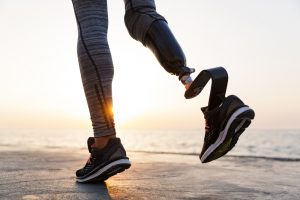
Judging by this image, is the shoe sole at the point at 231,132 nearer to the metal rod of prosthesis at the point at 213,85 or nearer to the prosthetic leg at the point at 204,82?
the prosthetic leg at the point at 204,82

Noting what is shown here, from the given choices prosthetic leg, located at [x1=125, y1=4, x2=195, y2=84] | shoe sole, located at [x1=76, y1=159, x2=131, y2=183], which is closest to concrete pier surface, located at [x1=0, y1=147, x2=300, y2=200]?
shoe sole, located at [x1=76, y1=159, x2=131, y2=183]

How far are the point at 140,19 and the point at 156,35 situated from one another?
0.43ft

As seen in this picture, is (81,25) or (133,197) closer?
(133,197)

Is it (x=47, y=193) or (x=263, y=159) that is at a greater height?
(x=47, y=193)

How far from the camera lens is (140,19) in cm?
182

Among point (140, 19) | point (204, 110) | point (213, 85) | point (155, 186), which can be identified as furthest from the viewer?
point (155, 186)

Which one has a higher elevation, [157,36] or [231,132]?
[157,36]

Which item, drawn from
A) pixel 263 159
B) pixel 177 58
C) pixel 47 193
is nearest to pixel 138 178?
pixel 47 193

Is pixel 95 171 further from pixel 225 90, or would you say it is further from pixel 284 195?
pixel 284 195

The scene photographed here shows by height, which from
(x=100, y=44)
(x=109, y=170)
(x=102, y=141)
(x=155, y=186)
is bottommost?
(x=155, y=186)

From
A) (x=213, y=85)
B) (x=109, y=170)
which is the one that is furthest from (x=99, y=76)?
(x=213, y=85)

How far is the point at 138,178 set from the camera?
2.24m

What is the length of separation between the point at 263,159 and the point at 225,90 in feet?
8.12

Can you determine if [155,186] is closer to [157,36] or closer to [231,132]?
[231,132]
